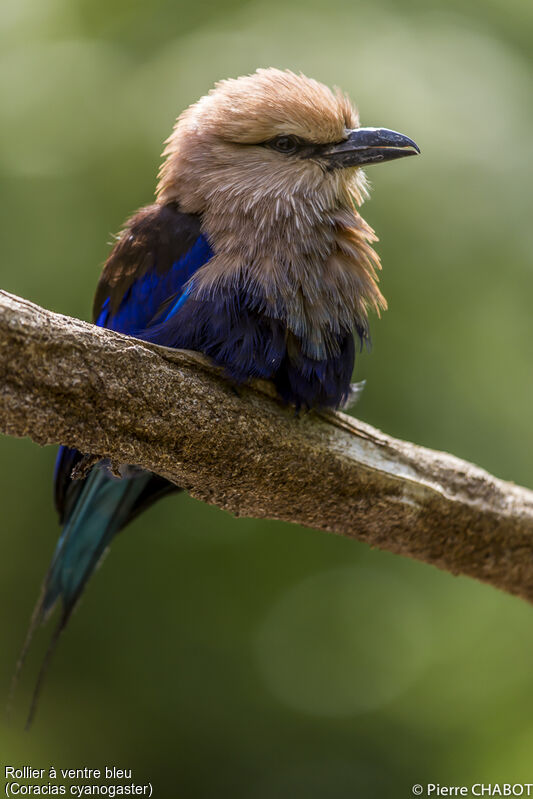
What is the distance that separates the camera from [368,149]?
8.66 feet

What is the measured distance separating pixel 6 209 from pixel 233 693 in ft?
9.17

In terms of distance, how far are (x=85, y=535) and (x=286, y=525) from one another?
62.1 inches

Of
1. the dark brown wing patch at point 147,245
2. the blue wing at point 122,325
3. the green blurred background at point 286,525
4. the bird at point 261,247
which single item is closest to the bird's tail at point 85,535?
the blue wing at point 122,325

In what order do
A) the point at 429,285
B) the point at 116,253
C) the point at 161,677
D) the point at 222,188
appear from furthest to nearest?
the point at 429,285 → the point at 161,677 → the point at 116,253 → the point at 222,188

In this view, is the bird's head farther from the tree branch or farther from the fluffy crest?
the tree branch

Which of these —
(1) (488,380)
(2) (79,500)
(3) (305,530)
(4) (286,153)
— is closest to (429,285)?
(1) (488,380)

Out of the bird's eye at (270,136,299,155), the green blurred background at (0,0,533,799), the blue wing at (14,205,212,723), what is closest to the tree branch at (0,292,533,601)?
the blue wing at (14,205,212,723)

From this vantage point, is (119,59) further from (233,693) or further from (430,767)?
(430,767)

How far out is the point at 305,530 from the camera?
439cm

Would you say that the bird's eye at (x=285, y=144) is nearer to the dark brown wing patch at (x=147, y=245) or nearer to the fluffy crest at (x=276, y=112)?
the fluffy crest at (x=276, y=112)

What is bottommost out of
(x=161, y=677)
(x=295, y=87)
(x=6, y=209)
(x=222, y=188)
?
(x=161, y=677)

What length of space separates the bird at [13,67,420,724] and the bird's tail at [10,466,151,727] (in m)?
0.11

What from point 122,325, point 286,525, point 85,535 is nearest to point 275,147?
point 122,325

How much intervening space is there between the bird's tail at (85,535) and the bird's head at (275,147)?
1.00 m
